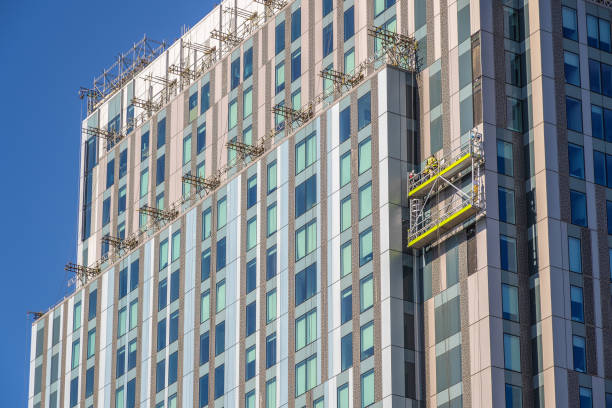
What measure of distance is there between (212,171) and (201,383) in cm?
1885

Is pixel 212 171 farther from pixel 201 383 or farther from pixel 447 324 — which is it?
pixel 447 324

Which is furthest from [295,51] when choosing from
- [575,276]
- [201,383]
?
[575,276]

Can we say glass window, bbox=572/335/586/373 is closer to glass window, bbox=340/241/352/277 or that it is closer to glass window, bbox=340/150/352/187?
glass window, bbox=340/241/352/277

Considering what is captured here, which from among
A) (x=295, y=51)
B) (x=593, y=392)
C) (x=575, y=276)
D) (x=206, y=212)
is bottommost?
(x=593, y=392)

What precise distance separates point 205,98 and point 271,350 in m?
29.5

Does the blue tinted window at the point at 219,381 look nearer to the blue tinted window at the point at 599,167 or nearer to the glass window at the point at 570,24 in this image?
the blue tinted window at the point at 599,167

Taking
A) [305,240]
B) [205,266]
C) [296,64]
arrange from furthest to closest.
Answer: [205,266]
[296,64]
[305,240]

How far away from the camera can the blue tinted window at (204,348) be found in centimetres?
14050

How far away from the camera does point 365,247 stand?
12400 cm

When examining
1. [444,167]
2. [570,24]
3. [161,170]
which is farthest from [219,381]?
[570,24]

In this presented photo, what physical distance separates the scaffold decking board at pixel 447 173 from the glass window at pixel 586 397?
16.3 m

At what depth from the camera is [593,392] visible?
11438cm

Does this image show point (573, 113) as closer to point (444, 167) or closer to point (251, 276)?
point (444, 167)

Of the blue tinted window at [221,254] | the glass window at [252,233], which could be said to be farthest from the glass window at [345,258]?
the blue tinted window at [221,254]
